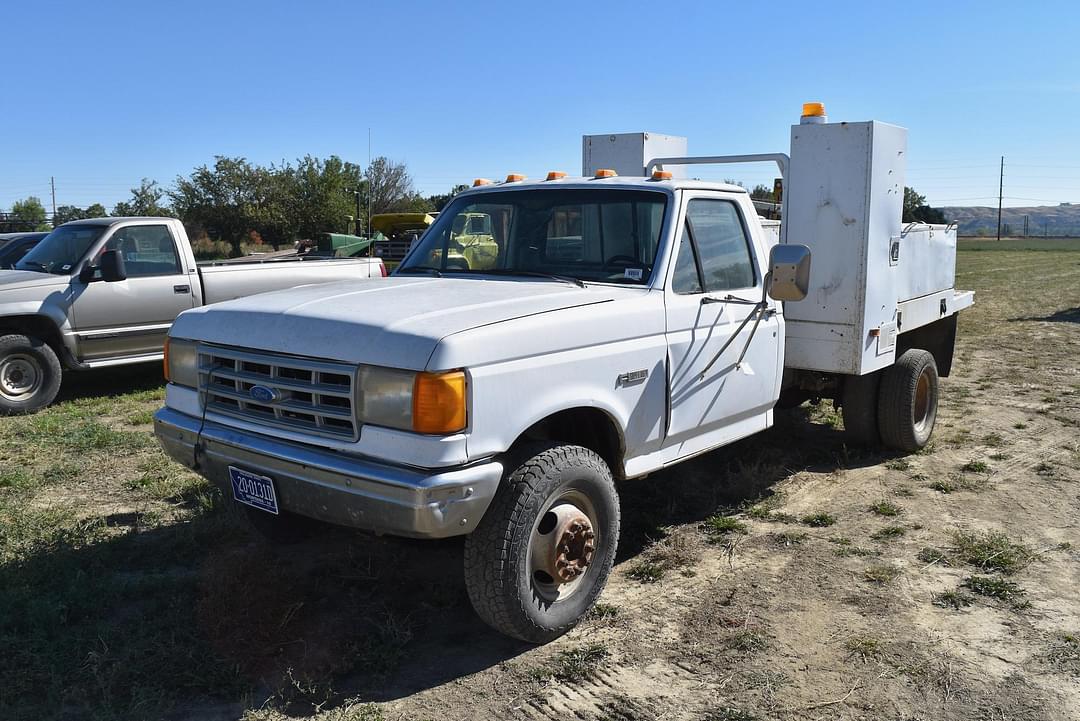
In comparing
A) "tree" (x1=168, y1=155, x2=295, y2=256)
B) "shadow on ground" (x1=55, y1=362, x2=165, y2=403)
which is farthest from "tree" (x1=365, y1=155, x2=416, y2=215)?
"shadow on ground" (x1=55, y1=362, x2=165, y2=403)

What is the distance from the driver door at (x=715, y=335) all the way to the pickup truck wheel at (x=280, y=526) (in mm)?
2157

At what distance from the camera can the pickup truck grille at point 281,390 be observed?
3.65 meters

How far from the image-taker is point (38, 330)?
9172 mm

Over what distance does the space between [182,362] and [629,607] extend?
2.47m

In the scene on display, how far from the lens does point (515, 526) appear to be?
366 centimetres

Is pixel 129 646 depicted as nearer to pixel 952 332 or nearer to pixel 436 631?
pixel 436 631

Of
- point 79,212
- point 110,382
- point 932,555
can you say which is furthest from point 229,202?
point 932,555

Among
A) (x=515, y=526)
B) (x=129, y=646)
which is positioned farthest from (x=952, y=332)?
(x=129, y=646)

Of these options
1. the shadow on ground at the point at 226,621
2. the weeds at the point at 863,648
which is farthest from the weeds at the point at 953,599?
the shadow on ground at the point at 226,621

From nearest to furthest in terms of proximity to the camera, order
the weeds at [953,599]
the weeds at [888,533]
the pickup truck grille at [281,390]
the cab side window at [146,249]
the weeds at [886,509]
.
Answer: the pickup truck grille at [281,390] → the weeds at [953,599] → the weeds at [888,533] → the weeds at [886,509] → the cab side window at [146,249]

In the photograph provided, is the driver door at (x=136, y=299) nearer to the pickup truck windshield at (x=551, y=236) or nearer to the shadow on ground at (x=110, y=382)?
the shadow on ground at (x=110, y=382)

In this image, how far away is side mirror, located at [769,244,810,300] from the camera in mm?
4445

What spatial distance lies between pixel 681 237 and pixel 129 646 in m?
3.23

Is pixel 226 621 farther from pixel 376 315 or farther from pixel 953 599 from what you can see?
pixel 953 599
